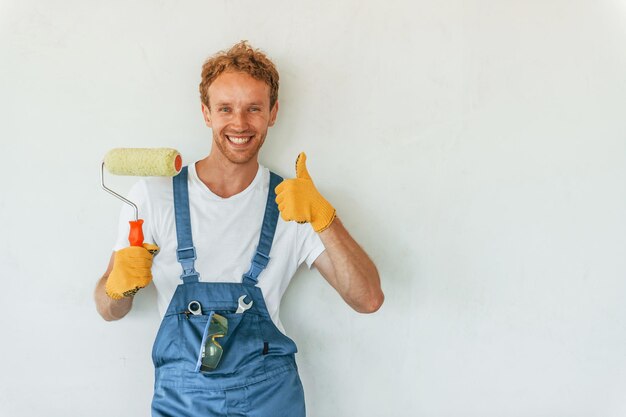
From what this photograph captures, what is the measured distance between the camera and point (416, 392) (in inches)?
76.2

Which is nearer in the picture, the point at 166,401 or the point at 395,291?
the point at 166,401

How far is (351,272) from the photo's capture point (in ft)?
5.59

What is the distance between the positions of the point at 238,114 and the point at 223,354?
23.7 inches

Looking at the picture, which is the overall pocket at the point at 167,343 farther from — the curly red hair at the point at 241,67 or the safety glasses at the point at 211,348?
the curly red hair at the point at 241,67

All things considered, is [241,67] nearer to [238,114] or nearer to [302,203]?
[238,114]

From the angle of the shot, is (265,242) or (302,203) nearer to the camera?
(302,203)

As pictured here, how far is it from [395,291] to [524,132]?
23.0 inches

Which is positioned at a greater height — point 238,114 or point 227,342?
point 238,114

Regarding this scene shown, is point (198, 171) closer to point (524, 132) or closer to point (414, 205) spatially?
point (414, 205)

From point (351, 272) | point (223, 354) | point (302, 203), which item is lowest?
point (223, 354)

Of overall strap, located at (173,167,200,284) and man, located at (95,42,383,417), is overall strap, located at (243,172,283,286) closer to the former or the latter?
man, located at (95,42,383,417)

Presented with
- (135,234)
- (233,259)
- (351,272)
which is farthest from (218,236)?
(351,272)

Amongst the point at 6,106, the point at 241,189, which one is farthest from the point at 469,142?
the point at 6,106

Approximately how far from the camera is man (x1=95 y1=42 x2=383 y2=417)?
1.60m
